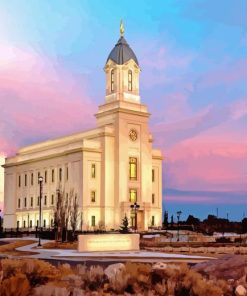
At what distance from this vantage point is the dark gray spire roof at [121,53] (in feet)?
314

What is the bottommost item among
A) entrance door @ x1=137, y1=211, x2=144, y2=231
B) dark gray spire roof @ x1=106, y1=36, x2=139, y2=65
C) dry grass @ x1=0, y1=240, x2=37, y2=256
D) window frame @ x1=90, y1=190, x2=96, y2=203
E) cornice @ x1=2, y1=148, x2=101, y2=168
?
dry grass @ x1=0, y1=240, x2=37, y2=256

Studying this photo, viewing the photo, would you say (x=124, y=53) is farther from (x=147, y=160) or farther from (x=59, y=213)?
(x=59, y=213)

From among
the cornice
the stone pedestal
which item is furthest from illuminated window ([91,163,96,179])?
the stone pedestal

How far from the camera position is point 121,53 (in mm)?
96438

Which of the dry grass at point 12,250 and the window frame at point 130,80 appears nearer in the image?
the dry grass at point 12,250

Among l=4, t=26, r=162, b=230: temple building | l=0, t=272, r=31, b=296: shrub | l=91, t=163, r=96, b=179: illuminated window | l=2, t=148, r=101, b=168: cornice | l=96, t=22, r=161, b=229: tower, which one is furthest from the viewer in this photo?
l=96, t=22, r=161, b=229: tower

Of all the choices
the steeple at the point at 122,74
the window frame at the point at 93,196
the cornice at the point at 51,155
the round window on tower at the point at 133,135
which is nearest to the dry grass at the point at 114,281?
the cornice at the point at 51,155

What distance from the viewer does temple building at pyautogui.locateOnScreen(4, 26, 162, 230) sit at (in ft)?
292

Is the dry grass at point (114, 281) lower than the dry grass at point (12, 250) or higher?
higher

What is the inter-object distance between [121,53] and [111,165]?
18.5 meters

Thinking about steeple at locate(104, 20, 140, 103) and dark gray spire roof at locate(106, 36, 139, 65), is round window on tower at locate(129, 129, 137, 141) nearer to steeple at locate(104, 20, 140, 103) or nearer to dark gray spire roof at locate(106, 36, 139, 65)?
steeple at locate(104, 20, 140, 103)

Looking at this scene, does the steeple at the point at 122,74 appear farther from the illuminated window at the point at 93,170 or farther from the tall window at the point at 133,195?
the tall window at the point at 133,195

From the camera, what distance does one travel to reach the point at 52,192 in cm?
9575

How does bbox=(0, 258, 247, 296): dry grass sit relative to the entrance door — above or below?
below
